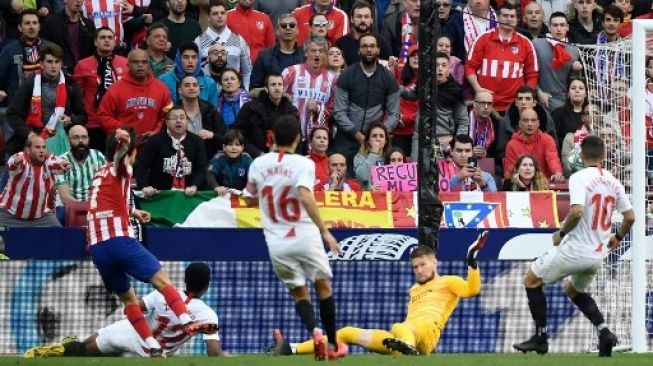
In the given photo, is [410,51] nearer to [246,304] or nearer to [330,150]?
[330,150]

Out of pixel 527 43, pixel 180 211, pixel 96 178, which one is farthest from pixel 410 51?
pixel 96 178

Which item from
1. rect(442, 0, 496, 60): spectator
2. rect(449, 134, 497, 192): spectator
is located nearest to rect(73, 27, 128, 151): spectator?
rect(449, 134, 497, 192): spectator

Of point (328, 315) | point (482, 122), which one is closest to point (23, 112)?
point (482, 122)

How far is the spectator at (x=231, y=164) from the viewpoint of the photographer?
2008 centimetres

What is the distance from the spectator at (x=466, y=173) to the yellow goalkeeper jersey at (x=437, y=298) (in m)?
4.48

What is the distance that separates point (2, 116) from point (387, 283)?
5.74 meters

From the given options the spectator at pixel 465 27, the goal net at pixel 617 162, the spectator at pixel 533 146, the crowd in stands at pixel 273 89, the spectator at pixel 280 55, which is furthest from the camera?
the spectator at pixel 465 27

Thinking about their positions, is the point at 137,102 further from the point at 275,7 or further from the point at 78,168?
the point at 275,7

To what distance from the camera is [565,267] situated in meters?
15.1

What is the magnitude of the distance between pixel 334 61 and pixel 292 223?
7.93 meters

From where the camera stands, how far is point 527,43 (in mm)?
22234

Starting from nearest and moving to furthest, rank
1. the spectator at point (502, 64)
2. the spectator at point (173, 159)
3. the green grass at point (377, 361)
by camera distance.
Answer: the green grass at point (377, 361) → the spectator at point (173, 159) → the spectator at point (502, 64)

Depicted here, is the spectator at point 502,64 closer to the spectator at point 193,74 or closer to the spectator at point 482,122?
the spectator at point 482,122

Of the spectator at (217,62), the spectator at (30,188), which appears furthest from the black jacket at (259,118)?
the spectator at (30,188)
